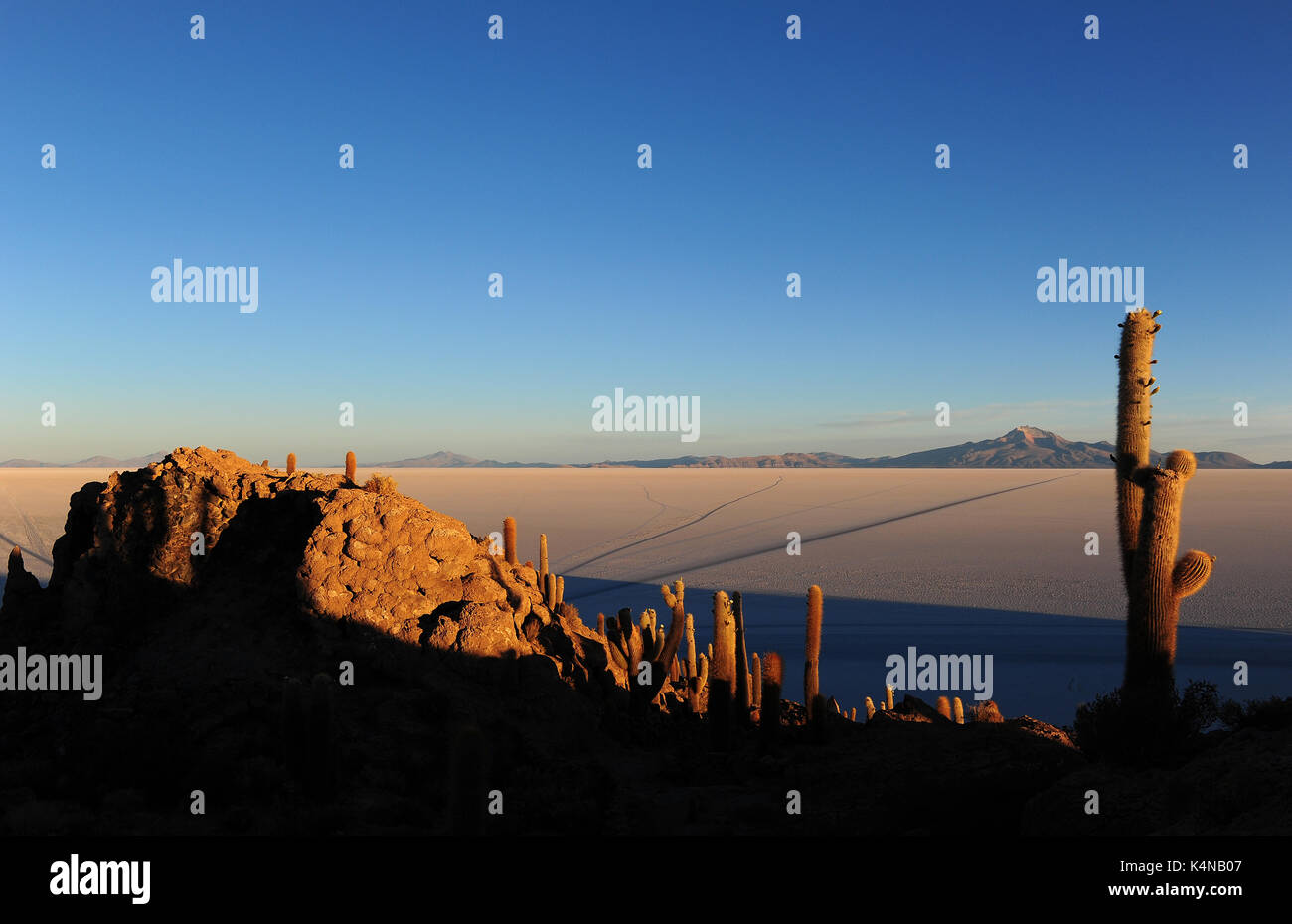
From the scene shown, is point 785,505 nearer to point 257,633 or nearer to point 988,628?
point 988,628

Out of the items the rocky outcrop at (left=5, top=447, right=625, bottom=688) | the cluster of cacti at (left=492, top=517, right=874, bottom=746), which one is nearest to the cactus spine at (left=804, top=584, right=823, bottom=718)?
the cluster of cacti at (left=492, top=517, right=874, bottom=746)

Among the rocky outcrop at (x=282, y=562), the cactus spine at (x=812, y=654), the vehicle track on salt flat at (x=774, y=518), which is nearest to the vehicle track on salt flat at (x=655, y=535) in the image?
the vehicle track on salt flat at (x=774, y=518)

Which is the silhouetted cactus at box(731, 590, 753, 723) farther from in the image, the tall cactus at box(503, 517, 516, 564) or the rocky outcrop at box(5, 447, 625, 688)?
the tall cactus at box(503, 517, 516, 564)

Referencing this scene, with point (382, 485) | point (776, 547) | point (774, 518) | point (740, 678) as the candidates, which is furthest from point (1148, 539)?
point (774, 518)

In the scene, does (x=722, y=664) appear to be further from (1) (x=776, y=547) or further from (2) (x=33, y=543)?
(2) (x=33, y=543)

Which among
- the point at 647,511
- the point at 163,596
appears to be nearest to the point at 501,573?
the point at 163,596

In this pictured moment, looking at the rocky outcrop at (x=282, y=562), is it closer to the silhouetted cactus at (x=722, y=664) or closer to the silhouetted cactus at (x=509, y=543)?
the silhouetted cactus at (x=509, y=543)
